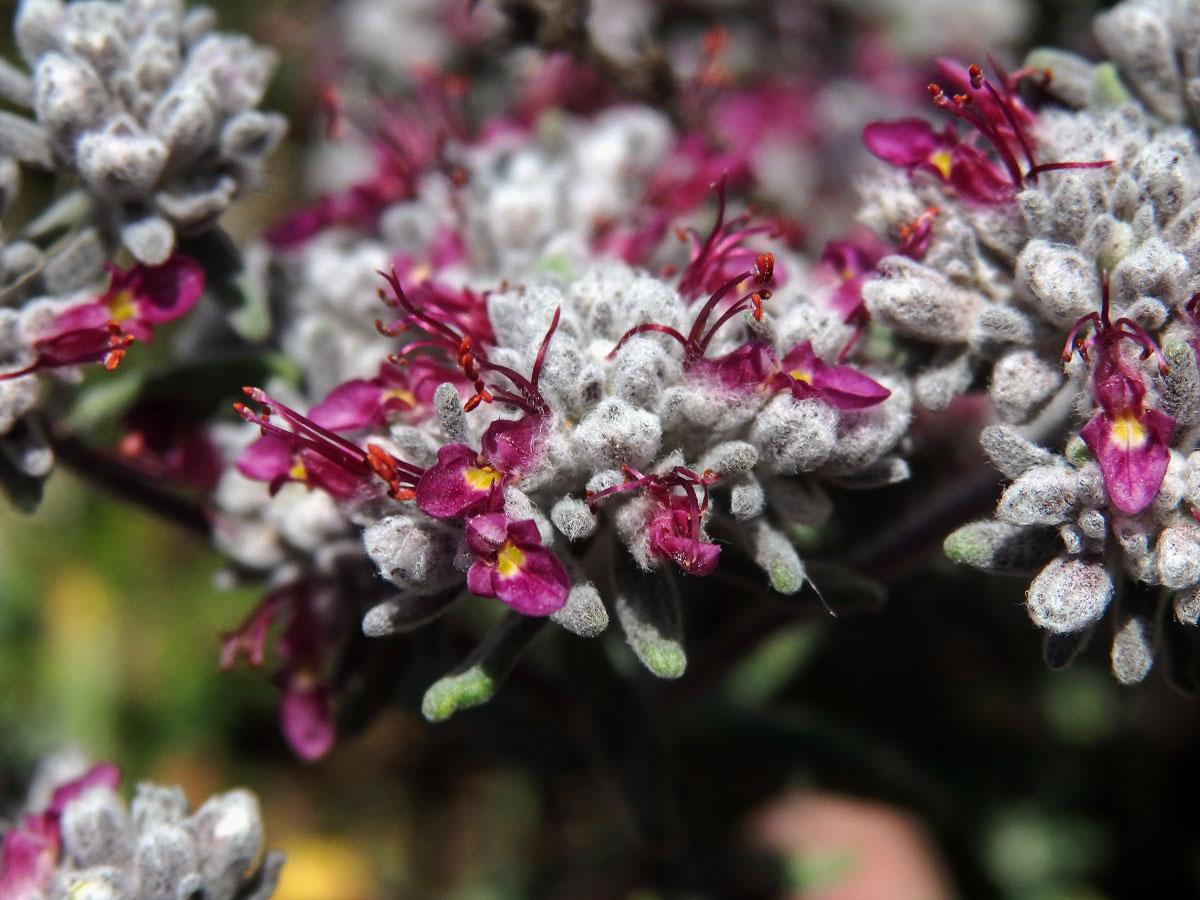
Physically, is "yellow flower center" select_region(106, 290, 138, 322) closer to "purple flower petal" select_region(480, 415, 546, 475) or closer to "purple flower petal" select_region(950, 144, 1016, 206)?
"purple flower petal" select_region(480, 415, 546, 475)

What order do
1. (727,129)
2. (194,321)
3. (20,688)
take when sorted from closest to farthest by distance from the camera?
(194,321)
(727,129)
(20,688)

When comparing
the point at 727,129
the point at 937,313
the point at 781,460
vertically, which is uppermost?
the point at 937,313

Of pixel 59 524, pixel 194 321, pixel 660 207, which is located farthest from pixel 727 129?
pixel 59 524

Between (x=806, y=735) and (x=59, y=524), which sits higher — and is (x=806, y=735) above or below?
above

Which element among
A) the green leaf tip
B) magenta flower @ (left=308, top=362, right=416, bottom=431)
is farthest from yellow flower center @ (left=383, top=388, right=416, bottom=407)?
the green leaf tip

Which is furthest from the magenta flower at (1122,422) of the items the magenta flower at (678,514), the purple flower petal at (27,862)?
the purple flower petal at (27,862)

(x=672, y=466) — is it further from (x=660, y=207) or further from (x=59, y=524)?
(x=59, y=524)
